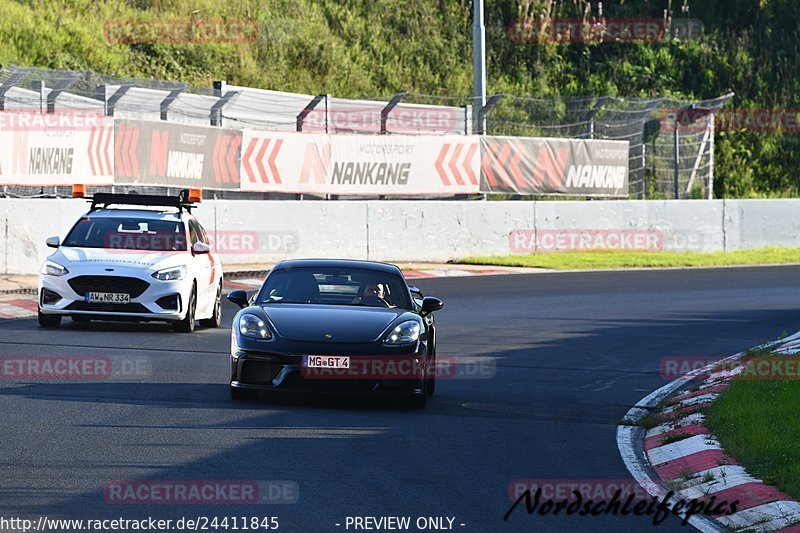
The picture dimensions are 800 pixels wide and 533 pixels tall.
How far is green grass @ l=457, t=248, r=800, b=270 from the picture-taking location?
31.3 m

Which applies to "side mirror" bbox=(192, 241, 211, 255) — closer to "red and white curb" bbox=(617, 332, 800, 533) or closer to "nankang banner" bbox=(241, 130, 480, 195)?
"red and white curb" bbox=(617, 332, 800, 533)

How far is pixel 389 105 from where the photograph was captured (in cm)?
3241

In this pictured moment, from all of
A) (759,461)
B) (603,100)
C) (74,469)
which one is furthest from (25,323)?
(603,100)

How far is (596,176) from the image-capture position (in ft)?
119

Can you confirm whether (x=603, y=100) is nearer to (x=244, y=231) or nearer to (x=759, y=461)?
(x=244, y=231)

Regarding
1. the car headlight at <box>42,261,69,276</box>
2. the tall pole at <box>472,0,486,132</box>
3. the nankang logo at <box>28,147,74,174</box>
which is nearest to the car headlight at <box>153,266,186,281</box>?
the car headlight at <box>42,261,69,276</box>

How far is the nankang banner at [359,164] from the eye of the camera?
99.2ft

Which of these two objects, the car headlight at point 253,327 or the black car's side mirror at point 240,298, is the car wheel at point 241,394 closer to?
the car headlight at point 253,327

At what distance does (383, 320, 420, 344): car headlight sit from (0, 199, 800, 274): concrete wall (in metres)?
14.1

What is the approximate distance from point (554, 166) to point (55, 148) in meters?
13.8

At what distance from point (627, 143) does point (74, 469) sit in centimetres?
2977

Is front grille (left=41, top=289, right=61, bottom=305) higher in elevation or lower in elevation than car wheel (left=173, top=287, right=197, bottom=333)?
higher

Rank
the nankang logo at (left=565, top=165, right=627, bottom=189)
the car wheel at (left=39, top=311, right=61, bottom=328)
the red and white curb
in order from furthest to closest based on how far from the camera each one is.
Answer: the nankang logo at (left=565, top=165, right=627, bottom=189)
the car wheel at (left=39, top=311, right=61, bottom=328)
the red and white curb

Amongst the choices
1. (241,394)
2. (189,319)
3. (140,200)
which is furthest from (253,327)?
(140,200)
